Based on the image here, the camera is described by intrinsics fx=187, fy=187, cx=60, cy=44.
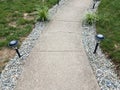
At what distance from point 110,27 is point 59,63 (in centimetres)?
319

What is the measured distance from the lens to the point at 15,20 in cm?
882

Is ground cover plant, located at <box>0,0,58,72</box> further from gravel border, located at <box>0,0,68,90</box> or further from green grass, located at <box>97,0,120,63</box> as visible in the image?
green grass, located at <box>97,0,120,63</box>

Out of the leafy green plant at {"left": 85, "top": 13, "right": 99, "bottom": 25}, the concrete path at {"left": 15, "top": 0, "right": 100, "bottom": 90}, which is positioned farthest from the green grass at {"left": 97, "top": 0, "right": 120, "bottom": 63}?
the concrete path at {"left": 15, "top": 0, "right": 100, "bottom": 90}

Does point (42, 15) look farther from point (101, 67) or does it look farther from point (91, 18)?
point (101, 67)

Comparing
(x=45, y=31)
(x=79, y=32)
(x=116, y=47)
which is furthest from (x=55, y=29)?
(x=116, y=47)

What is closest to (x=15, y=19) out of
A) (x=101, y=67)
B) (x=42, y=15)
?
(x=42, y=15)

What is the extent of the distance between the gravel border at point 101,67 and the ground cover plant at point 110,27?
0.91ft

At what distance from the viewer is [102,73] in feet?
18.4

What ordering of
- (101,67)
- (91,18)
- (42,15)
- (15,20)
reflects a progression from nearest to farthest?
(101,67) → (91,18) → (42,15) → (15,20)

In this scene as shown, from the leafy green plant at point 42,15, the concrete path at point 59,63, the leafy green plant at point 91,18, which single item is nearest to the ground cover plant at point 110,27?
the leafy green plant at point 91,18

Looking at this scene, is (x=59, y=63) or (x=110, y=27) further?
(x=110, y=27)

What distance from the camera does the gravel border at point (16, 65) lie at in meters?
5.37

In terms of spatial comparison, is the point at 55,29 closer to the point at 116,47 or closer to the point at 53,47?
the point at 53,47

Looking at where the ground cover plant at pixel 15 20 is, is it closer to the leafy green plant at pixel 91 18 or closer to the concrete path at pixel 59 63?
the concrete path at pixel 59 63
